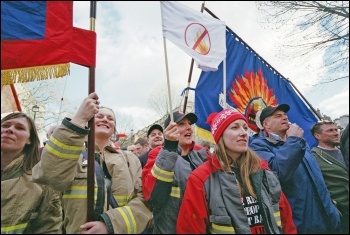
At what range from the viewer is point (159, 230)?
259cm

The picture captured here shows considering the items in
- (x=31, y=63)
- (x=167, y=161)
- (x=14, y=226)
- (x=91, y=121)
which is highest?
(x=31, y=63)

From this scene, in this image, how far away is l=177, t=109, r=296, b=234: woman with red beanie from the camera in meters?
2.23

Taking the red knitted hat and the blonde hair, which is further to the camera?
the red knitted hat

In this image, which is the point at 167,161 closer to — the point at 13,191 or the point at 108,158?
the point at 108,158

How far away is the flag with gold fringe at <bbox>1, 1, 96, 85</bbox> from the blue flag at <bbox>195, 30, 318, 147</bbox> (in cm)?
274

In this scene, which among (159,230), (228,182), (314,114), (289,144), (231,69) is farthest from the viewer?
(314,114)

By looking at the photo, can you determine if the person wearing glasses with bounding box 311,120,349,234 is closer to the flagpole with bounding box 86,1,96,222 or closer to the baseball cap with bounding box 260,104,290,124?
the baseball cap with bounding box 260,104,290,124

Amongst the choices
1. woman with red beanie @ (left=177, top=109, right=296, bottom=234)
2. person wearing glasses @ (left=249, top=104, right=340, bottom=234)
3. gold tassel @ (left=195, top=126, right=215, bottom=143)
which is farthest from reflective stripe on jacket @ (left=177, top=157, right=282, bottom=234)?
gold tassel @ (left=195, top=126, right=215, bottom=143)

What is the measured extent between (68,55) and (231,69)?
12.1 ft

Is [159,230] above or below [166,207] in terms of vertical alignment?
below

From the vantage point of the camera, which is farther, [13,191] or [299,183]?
[299,183]

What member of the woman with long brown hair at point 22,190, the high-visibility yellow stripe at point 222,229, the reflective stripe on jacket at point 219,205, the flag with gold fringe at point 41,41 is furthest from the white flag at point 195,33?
the high-visibility yellow stripe at point 222,229

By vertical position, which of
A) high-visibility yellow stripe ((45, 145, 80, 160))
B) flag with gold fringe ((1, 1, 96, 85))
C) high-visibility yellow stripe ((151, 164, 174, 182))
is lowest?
high-visibility yellow stripe ((151, 164, 174, 182))

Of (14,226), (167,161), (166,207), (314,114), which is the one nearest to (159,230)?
(166,207)
